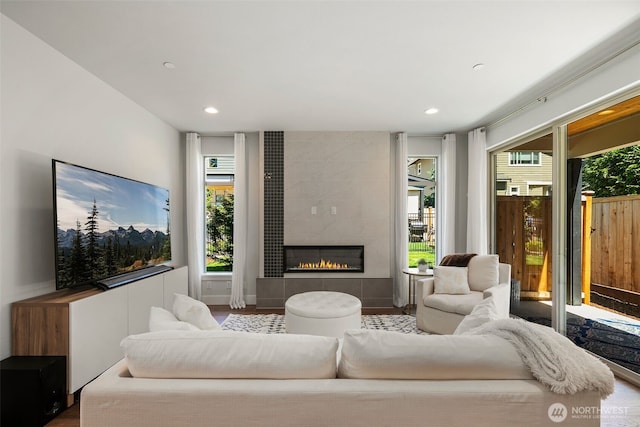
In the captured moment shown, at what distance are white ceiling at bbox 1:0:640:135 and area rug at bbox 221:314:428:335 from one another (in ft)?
8.73

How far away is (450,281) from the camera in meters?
3.52

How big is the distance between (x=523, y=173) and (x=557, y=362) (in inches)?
136

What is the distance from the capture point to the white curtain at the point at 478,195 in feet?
14.5

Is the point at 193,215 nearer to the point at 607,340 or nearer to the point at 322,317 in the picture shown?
the point at 322,317

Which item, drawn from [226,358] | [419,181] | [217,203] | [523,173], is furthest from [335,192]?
[226,358]

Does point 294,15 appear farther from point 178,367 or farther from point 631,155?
point 631,155

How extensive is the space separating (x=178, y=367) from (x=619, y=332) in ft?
11.5

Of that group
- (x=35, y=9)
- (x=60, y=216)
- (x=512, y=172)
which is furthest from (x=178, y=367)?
(x=512, y=172)

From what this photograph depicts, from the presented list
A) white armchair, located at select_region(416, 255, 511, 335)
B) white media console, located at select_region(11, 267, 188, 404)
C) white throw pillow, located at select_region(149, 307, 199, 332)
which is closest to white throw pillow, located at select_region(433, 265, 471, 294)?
white armchair, located at select_region(416, 255, 511, 335)

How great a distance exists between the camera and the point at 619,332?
2.62 metres

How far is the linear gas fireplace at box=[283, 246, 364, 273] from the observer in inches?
183

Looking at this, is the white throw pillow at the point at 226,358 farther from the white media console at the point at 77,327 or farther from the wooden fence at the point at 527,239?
the wooden fence at the point at 527,239

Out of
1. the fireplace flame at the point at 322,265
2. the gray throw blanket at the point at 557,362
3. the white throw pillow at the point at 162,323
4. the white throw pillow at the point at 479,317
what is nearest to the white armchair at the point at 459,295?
the fireplace flame at the point at 322,265

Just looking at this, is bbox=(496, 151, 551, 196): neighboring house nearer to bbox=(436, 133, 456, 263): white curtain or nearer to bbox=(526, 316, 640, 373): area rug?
bbox=(436, 133, 456, 263): white curtain
